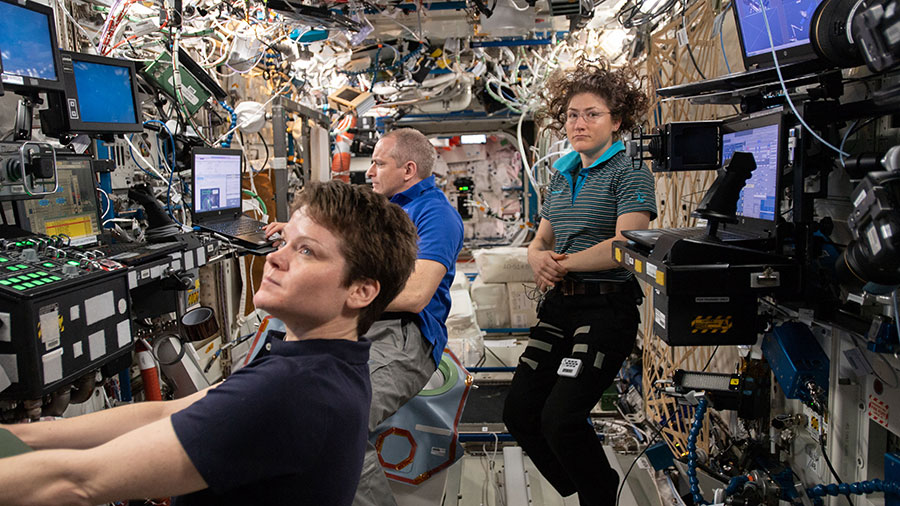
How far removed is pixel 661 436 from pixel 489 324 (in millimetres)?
2795

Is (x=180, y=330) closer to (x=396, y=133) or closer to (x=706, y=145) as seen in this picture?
(x=396, y=133)

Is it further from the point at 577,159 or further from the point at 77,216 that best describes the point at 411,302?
the point at 77,216

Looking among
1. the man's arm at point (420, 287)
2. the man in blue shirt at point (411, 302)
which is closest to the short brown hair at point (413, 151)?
the man in blue shirt at point (411, 302)

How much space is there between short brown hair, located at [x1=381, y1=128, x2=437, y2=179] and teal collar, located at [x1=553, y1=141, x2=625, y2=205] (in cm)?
61

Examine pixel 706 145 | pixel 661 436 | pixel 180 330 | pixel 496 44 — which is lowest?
pixel 661 436

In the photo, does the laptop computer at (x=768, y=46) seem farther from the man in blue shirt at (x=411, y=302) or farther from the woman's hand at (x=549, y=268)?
the man in blue shirt at (x=411, y=302)

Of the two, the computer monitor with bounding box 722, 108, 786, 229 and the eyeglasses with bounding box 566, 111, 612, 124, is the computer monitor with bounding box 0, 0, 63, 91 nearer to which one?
the eyeglasses with bounding box 566, 111, 612, 124

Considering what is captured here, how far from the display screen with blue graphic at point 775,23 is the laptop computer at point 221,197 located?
259 cm

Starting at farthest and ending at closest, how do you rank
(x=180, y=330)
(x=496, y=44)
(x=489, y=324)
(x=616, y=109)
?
(x=489, y=324) → (x=496, y=44) → (x=180, y=330) → (x=616, y=109)

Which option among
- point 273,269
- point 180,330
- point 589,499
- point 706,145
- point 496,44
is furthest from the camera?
point 496,44

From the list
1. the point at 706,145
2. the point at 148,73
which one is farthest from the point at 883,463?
the point at 148,73

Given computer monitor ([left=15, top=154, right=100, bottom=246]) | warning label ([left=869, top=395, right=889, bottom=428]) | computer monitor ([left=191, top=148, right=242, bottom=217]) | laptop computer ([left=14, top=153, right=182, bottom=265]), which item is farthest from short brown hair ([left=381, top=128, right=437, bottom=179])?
warning label ([left=869, top=395, right=889, bottom=428])

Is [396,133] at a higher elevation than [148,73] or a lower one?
lower

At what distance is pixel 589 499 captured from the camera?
2314 mm
